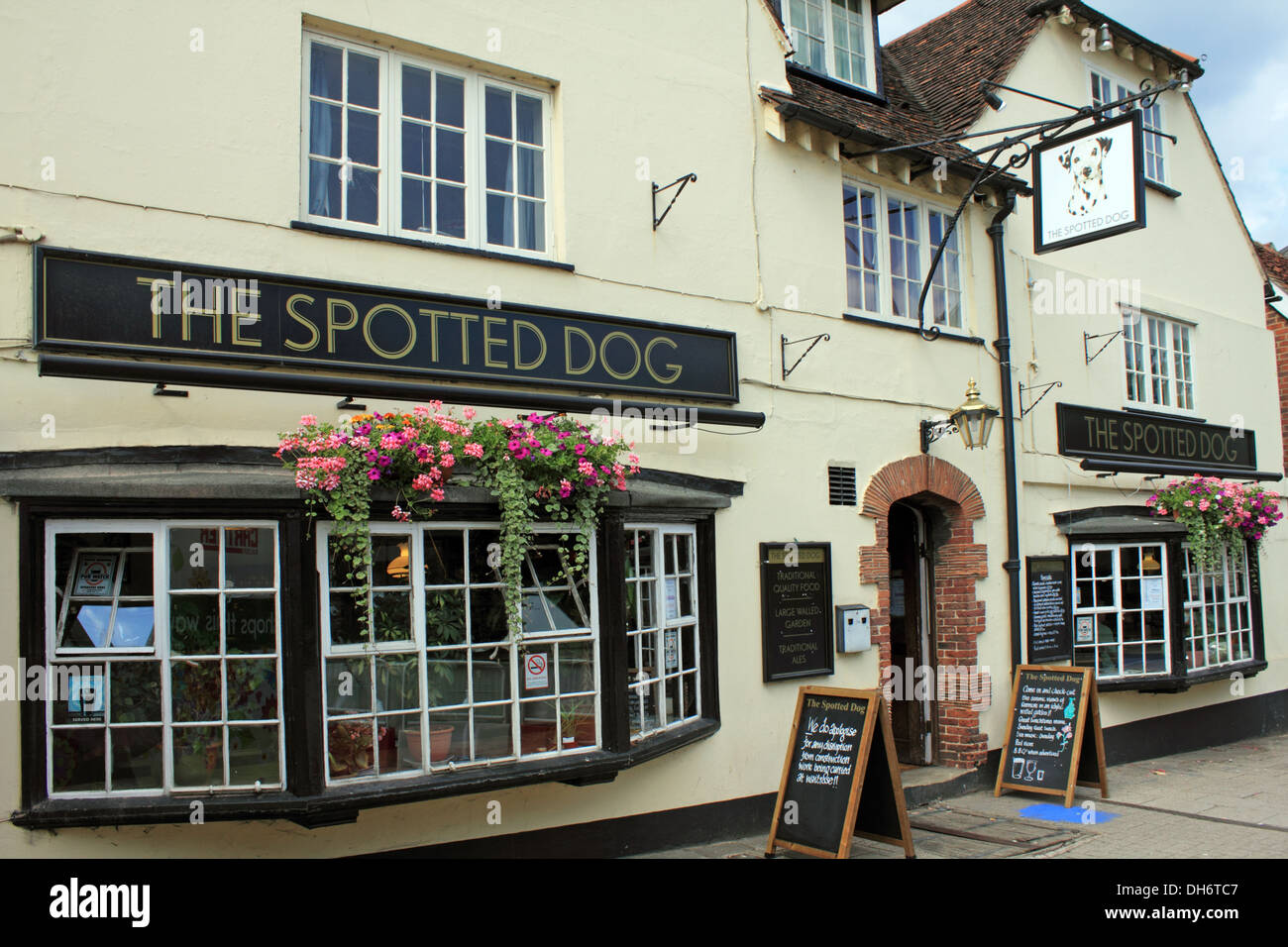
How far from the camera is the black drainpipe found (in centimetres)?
1021

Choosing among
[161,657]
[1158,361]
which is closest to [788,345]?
[161,657]

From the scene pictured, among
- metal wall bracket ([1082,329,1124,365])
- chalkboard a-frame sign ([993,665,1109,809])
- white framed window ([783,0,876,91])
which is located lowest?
chalkboard a-frame sign ([993,665,1109,809])

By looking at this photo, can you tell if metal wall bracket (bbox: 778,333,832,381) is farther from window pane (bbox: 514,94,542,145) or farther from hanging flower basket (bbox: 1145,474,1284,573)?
hanging flower basket (bbox: 1145,474,1284,573)

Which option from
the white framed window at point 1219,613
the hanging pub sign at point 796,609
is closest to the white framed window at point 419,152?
the hanging pub sign at point 796,609

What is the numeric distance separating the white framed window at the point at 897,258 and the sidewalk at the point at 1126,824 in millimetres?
4487

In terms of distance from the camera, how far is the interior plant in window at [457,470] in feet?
18.4

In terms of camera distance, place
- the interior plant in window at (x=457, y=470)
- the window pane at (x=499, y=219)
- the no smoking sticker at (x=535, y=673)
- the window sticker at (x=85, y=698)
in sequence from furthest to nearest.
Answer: the window pane at (x=499, y=219) → the no smoking sticker at (x=535, y=673) → the interior plant in window at (x=457, y=470) → the window sticker at (x=85, y=698)

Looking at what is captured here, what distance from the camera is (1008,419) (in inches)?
409

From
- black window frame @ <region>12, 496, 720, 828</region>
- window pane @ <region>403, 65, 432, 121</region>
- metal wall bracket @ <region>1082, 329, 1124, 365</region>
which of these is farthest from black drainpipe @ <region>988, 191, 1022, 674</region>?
window pane @ <region>403, 65, 432, 121</region>

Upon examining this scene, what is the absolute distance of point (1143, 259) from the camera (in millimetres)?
12547

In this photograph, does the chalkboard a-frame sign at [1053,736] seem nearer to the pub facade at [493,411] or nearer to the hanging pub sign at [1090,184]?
the pub facade at [493,411]

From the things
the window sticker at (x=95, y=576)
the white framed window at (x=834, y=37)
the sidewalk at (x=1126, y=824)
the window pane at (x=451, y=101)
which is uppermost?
the white framed window at (x=834, y=37)

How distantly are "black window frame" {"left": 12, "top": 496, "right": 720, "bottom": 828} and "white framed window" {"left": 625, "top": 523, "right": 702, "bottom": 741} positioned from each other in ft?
1.19

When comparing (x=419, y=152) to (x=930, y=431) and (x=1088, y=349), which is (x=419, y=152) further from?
(x=1088, y=349)
